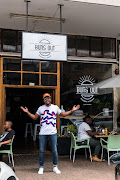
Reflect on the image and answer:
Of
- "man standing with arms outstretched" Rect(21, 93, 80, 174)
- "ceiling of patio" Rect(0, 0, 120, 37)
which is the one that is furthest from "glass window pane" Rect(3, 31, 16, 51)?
"man standing with arms outstretched" Rect(21, 93, 80, 174)

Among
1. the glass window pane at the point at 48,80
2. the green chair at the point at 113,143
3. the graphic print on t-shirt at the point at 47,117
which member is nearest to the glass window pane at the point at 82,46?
the glass window pane at the point at 48,80

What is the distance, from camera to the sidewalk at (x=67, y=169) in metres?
5.71

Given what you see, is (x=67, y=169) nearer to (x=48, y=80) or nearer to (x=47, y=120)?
(x=47, y=120)

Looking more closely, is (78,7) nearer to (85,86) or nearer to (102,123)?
(85,86)

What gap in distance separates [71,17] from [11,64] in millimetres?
2550

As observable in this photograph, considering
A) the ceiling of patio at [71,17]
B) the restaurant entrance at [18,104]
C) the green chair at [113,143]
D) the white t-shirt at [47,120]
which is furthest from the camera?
the restaurant entrance at [18,104]

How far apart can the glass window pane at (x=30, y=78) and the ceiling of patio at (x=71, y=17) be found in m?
1.56

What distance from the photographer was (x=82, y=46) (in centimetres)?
911

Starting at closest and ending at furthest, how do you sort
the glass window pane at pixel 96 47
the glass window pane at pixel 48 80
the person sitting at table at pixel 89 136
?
1. the person sitting at table at pixel 89 136
2. the glass window pane at pixel 48 80
3. the glass window pane at pixel 96 47

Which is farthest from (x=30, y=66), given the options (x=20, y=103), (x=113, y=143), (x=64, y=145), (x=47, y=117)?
(x=20, y=103)

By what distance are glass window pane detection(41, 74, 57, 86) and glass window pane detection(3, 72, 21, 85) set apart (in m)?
0.83

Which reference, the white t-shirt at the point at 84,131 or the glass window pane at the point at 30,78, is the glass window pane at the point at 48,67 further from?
the white t-shirt at the point at 84,131

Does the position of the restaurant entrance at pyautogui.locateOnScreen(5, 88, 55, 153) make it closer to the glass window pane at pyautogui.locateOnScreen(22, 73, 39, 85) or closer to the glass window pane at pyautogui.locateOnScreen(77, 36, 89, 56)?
the glass window pane at pyautogui.locateOnScreen(22, 73, 39, 85)

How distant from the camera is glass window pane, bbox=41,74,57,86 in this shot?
867cm
